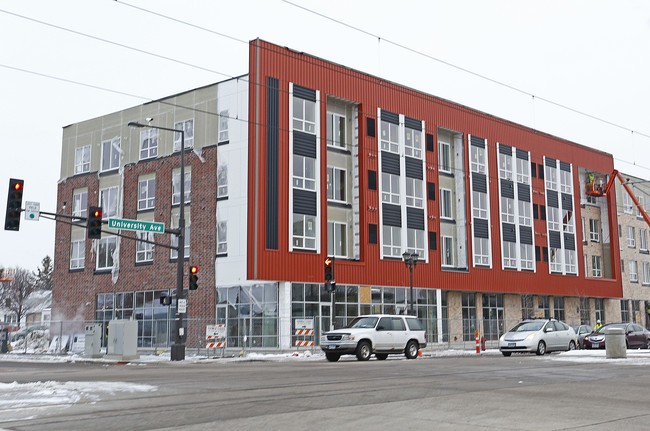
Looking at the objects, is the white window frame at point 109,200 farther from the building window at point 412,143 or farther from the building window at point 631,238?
the building window at point 631,238

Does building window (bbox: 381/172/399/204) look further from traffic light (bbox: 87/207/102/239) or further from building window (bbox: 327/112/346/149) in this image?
traffic light (bbox: 87/207/102/239)

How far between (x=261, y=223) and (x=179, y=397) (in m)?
24.5

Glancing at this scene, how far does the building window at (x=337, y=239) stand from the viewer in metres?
41.1

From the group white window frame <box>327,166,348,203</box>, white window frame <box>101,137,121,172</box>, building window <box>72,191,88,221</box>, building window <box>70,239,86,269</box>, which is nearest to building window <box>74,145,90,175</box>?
building window <box>72,191,88,221</box>

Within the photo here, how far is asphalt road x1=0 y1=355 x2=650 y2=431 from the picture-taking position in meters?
9.10

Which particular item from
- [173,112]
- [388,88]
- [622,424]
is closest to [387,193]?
[388,88]

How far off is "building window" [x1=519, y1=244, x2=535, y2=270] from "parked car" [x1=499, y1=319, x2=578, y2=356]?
22820mm

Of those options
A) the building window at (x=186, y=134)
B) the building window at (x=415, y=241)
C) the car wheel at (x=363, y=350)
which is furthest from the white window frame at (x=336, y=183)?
the car wheel at (x=363, y=350)

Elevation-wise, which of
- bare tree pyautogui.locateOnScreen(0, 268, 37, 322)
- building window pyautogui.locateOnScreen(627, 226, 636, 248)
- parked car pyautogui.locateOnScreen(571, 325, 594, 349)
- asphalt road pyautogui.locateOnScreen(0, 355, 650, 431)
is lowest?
asphalt road pyautogui.locateOnScreen(0, 355, 650, 431)

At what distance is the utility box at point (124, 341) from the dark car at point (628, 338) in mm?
22597

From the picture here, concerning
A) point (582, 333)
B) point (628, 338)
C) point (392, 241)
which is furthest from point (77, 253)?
point (628, 338)

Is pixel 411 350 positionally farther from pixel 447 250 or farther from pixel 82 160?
pixel 82 160

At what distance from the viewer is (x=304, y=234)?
39.1 metres

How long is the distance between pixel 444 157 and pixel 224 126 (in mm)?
17634
